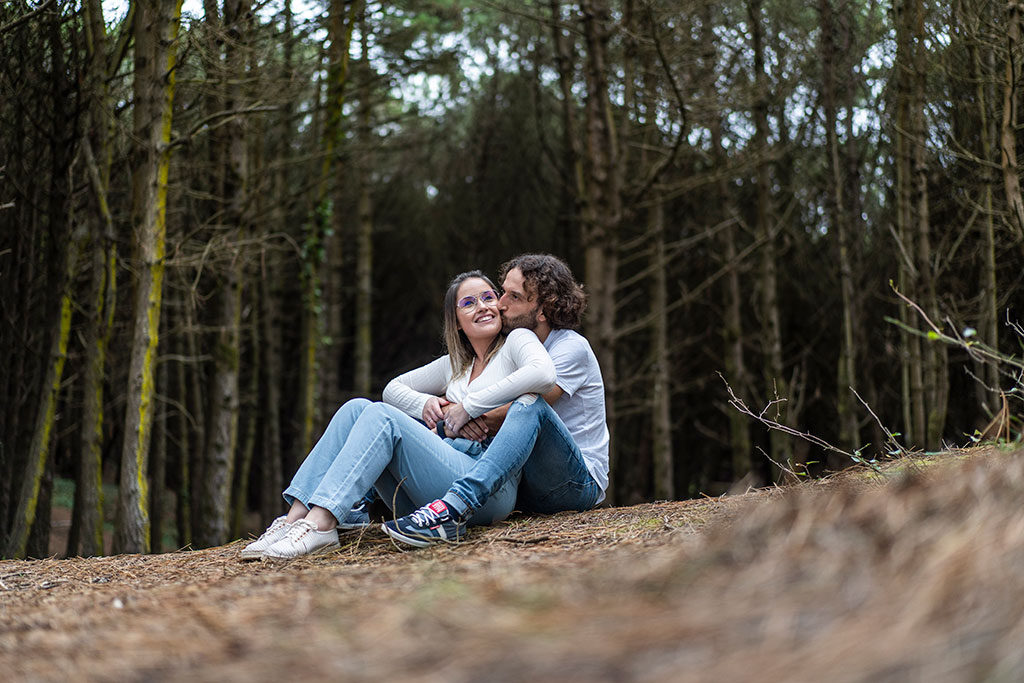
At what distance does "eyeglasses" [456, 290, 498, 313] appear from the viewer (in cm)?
421

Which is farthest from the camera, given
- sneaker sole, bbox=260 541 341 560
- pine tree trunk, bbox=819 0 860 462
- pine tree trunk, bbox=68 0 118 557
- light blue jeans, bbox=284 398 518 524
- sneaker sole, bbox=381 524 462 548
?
pine tree trunk, bbox=819 0 860 462

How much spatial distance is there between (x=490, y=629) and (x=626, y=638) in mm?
247

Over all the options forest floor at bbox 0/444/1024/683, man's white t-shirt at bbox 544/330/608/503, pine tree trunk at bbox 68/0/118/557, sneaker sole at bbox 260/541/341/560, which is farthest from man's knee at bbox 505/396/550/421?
pine tree trunk at bbox 68/0/118/557

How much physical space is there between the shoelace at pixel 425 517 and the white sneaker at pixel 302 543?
39cm

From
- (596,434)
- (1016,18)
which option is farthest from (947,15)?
(596,434)

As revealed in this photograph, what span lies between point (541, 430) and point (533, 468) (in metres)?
0.22

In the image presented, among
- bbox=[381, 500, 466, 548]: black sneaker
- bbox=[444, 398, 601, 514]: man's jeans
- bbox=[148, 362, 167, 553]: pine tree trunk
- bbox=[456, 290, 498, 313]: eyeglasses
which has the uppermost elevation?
bbox=[456, 290, 498, 313]: eyeglasses

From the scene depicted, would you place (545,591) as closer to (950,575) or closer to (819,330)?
(950,575)

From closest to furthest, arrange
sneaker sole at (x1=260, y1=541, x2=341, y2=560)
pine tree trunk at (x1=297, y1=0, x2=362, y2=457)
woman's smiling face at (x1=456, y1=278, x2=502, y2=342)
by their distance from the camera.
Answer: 1. sneaker sole at (x1=260, y1=541, x2=341, y2=560)
2. woman's smiling face at (x1=456, y1=278, x2=502, y2=342)
3. pine tree trunk at (x1=297, y1=0, x2=362, y2=457)

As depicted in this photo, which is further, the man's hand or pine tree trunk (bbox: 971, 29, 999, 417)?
pine tree trunk (bbox: 971, 29, 999, 417)

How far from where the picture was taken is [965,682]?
123cm

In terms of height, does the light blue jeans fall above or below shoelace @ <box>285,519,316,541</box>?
above

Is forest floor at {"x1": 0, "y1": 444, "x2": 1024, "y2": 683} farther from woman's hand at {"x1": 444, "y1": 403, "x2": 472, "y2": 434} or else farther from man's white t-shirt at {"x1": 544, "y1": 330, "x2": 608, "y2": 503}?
man's white t-shirt at {"x1": 544, "y1": 330, "x2": 608, "y2": 503}

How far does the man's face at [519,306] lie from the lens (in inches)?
166
